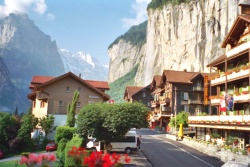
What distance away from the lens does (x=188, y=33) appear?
10088cm

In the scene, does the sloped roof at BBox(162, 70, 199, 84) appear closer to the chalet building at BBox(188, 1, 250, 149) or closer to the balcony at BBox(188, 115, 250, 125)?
the chalet building at BBox(188, 1, 250, 149)

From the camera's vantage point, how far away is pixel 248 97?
36281 mm

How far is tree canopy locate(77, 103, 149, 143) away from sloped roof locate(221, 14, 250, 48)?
61.9 ft

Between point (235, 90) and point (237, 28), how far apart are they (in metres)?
8.18

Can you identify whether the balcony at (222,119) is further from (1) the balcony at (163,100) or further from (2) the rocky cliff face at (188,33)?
(2) the rocky cliff face at (188,33)

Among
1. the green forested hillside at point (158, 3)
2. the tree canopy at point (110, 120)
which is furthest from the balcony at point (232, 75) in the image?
the green forested hillside at point (158, 3)

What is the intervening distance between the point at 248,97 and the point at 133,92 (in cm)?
6786

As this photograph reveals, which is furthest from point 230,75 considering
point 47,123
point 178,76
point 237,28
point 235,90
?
point 178,76

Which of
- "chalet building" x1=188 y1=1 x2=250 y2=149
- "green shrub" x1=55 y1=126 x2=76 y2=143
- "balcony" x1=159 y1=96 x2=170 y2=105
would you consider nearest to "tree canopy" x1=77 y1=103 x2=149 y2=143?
"green shrub" x1=55 y1=126 x2=76 y2=143

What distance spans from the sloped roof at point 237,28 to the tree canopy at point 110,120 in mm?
18860

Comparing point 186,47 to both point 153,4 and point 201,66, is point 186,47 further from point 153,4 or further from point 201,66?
point 153,4

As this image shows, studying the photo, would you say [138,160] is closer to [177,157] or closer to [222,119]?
[177,157]

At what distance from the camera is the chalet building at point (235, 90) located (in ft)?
119

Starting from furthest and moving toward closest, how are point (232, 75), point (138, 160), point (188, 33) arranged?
1. point (188, 33)
2. point (232, 75)
3. point (138, 160)
